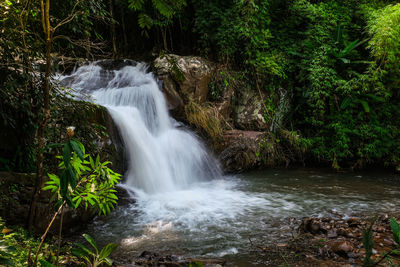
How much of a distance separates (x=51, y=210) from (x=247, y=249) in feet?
7.30

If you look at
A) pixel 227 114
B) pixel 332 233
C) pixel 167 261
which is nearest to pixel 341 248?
pixel 332 233

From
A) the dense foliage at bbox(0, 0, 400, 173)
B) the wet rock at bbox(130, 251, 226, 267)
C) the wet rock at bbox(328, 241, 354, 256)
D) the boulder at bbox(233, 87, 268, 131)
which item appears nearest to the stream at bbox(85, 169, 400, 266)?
the wet rock at bbox(130, 251, 226, 267)

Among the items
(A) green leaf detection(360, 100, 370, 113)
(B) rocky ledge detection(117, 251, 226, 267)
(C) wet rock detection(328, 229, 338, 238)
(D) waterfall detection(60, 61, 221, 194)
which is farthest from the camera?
(A) green leaf detection(360, 100, 370, 113)

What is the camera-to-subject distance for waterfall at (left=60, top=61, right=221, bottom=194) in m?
5.30

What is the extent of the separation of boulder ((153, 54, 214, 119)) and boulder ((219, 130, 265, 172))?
50.8 inches

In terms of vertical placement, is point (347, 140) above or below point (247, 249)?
above

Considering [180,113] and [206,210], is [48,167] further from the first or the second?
[180,113]

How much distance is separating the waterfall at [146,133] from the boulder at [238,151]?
1.19ft

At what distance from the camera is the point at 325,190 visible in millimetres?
5262

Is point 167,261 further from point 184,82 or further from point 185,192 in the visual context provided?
point 184,82

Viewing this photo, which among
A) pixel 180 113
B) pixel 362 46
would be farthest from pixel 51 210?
pixel 362 46

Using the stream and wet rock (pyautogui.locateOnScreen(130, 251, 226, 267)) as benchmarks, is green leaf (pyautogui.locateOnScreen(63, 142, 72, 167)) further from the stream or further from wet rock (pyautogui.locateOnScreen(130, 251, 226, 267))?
the stream

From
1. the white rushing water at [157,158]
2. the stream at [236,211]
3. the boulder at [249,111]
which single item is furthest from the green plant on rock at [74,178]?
the boulder at [249,111]

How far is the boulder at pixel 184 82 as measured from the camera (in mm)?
6543
